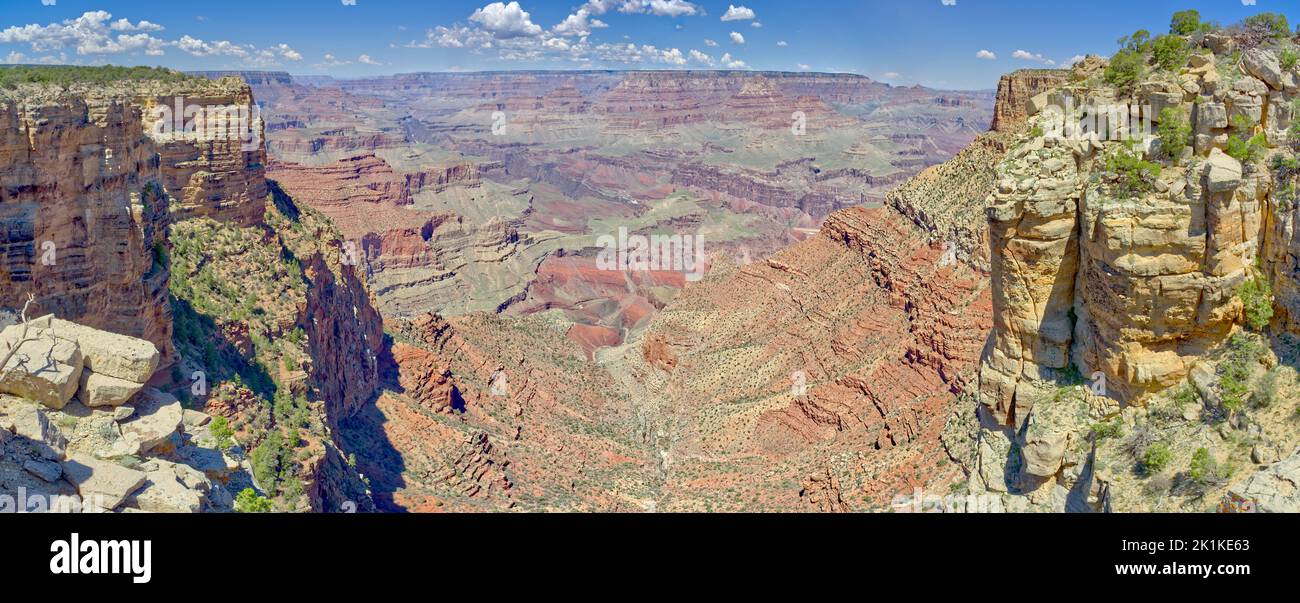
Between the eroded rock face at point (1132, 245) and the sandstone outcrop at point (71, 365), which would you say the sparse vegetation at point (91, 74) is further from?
the eroded rock face at point (1132, 245)

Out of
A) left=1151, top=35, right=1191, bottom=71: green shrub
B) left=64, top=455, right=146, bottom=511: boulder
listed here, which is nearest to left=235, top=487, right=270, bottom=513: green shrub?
left=64, top=455, right=146, bottom=511: boulder

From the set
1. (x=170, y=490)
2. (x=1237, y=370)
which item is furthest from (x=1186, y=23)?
(x=170, y=490)

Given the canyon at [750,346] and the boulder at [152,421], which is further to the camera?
the boulder at [152,421]

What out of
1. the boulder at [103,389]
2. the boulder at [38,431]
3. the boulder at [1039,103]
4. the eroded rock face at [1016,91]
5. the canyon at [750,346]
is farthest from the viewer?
the eroded rock face at [1016,91]

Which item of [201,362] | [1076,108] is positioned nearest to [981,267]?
[1076,108]

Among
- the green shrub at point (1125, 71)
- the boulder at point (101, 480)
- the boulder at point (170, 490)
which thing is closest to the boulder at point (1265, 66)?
the green shrub at point (1125, 71)

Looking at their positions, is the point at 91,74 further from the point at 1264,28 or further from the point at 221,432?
the point at 1264,28

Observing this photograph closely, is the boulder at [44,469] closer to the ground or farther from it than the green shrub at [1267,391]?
closer to the ground
